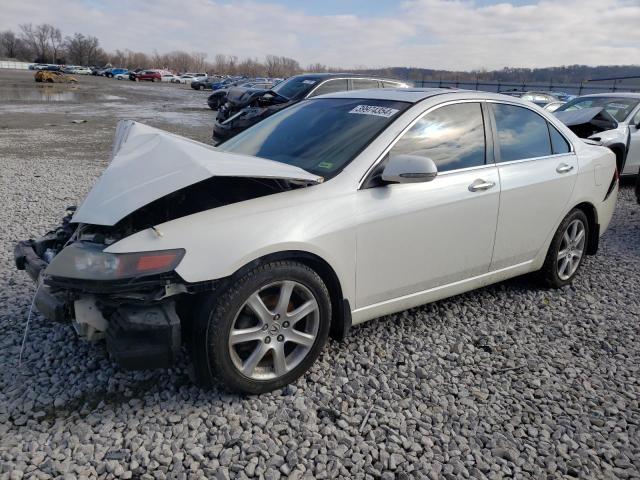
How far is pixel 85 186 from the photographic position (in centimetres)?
788

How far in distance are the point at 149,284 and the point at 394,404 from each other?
148cm

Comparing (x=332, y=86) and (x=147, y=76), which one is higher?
(x=147, y=76)

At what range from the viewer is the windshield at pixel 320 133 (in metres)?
3.28

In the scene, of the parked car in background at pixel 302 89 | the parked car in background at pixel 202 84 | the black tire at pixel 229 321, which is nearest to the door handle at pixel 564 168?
the black tire at pixel 229 321

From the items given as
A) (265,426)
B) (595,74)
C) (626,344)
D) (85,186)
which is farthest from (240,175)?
(595,74)

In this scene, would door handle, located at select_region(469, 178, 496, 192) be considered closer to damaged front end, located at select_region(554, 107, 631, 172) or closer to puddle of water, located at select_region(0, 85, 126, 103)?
damaged front end, located at select_region(554, 107, 631, 172)

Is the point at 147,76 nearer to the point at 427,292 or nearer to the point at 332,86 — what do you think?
the point at 332,86

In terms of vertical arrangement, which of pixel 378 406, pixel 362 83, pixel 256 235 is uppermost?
pixel 362 83

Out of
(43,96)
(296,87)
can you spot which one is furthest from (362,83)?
(43,96)

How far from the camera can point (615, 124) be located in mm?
8539

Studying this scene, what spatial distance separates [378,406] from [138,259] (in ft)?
4.95

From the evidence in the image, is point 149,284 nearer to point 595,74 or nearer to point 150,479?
point 150,479

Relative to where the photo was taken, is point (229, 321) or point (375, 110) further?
point (375, 110)

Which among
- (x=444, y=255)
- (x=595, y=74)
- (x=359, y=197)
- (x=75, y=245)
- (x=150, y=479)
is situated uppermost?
(x=595, y=74)
